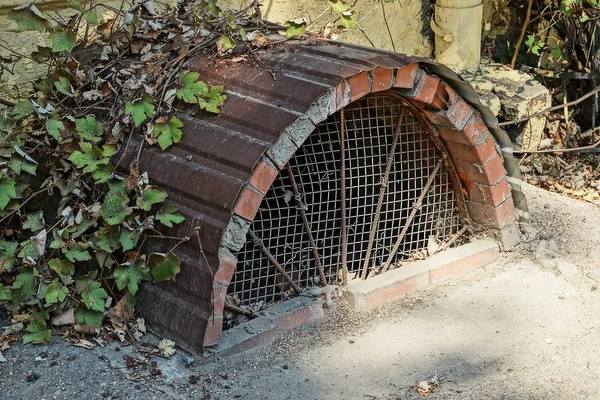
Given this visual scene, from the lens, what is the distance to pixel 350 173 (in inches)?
191

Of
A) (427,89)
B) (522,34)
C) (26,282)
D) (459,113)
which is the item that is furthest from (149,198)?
(522,34)

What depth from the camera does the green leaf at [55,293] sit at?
4277 millimetres

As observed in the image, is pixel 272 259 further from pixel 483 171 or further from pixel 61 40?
pixel 61 40

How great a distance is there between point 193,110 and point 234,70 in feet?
1.04

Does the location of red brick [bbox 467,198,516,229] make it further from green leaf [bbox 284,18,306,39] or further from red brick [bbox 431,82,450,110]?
green leaf [bbox 284,18,306,39]

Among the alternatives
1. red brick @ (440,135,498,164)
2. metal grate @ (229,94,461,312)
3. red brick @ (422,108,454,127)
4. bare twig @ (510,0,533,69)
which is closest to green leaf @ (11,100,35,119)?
metal grate @ (229,94,461,312)

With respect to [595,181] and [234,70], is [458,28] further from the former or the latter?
[234,70]

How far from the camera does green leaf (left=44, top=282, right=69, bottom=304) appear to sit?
428 centimetres

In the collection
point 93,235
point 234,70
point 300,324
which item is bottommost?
point 300,324

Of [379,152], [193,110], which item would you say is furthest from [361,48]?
[193,110]

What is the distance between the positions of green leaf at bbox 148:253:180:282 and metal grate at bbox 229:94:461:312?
1.74 feet

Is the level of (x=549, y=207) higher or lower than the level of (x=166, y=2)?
lower

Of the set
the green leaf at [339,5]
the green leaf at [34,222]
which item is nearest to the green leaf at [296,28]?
the green leaf at [339,5]

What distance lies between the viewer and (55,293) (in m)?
4.29
